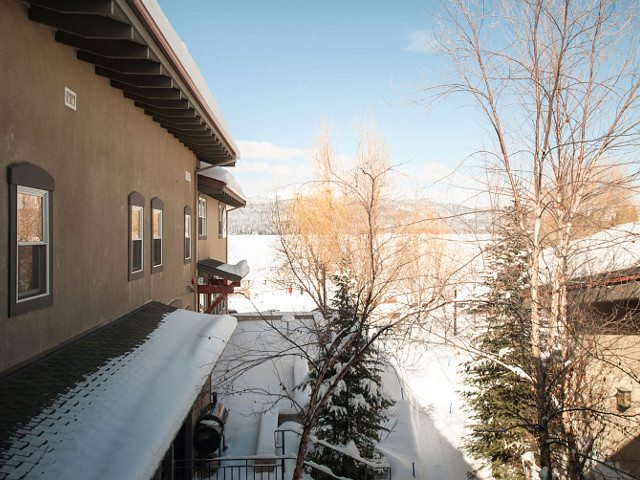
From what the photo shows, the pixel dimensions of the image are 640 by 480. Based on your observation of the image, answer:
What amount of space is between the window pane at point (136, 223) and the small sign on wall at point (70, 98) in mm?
2576

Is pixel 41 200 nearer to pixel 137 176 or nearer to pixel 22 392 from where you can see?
pixel 22 392

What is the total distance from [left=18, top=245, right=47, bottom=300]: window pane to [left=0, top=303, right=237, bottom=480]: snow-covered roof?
2.41ft

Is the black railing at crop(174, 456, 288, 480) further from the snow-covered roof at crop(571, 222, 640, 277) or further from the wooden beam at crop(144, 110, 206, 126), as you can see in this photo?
the wooden beam at crop(144, 110, 206, 126)

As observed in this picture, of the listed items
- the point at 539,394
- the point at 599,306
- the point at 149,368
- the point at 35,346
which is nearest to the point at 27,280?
the point at 35,346

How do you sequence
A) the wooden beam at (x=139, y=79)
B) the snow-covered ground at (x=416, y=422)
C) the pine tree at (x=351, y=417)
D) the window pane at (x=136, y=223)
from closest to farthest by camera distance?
the wooden beam at (x=139, y=79) < the window pane at (x=136, y=223) < the pine tree at (x=351, y=417) < the snow-covered ground at (x=416, y=422)

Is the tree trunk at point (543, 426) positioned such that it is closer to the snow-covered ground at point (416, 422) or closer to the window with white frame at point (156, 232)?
the snow-covered ground at point (416, 422)

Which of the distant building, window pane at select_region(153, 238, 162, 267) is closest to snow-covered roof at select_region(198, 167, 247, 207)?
window pane at select_region(153, 238, 162, 267)

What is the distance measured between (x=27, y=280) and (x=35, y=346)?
0.68 meters

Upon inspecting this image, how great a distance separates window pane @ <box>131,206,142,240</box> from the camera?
7.48 m

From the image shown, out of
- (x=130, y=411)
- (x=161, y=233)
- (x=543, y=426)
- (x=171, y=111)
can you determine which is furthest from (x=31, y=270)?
(x=543, y=426)

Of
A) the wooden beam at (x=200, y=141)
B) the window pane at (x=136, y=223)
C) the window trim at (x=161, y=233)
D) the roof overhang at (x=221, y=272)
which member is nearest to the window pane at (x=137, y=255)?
the window pane at (x=136, y=223)

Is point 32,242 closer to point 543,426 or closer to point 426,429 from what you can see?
point 543,426

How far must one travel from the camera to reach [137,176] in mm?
7594

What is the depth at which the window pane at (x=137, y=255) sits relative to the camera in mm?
7670
